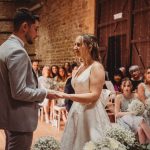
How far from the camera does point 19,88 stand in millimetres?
2184

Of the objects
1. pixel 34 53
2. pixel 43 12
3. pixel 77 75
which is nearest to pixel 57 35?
pixel 43 12

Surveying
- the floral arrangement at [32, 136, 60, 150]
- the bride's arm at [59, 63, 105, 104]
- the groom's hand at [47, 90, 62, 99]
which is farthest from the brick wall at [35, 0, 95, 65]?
the floral arrangement at [32, 136, 60, 150]

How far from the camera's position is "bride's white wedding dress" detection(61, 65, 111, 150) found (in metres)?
2.97

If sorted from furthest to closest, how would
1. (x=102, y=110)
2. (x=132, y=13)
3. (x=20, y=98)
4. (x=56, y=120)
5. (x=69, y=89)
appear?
1. (x=132, y=13)
2. (x=56, y=120)
3. (x=69, y=89)
4. (x=102, y=110)
5. (x=20, y=98)

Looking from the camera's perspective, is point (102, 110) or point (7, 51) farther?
point (102, 110)

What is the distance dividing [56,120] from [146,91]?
2408 millimetres

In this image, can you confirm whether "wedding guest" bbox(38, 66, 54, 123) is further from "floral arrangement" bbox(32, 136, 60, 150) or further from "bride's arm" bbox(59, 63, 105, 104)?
"floral arrangement" bbox(32, 136, 60, 150)

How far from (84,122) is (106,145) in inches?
55.1

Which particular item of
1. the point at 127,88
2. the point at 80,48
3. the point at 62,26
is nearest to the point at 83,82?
the point at 80,48

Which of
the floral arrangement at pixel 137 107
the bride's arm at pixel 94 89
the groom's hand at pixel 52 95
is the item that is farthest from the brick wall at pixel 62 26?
the groom's hand at pixel 52 95

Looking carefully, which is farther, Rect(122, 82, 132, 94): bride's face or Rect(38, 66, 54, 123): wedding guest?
Rect(38, 66, 54, 123): wedding guest

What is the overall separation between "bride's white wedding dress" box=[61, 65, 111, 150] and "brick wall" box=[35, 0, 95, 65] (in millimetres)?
6644

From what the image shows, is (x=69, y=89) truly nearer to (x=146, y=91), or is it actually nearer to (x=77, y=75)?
(x=146, y=91)

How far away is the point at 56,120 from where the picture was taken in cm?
738
